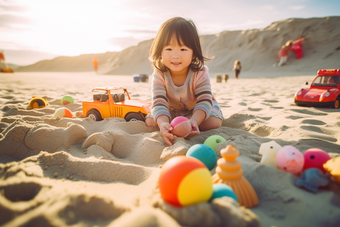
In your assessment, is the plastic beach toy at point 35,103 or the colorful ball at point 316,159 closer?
the colorful ball at point 316,159

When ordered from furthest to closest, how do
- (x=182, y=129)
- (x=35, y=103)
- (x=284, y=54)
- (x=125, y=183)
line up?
(x=284, y=54)
(x=35, y=103)
(x=182, y=129)
(x=125, y=183)

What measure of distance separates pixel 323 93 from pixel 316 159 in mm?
2893

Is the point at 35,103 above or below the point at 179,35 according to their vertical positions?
below

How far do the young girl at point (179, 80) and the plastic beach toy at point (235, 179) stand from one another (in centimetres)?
91

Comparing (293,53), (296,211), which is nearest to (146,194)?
(296,211)

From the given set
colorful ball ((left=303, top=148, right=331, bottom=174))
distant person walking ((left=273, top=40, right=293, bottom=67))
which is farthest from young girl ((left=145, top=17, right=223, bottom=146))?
distant person walking ((left=273, top=40, right=293, bottom=67))

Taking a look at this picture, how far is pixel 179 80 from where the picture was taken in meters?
2.63

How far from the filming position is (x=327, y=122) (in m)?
2.65

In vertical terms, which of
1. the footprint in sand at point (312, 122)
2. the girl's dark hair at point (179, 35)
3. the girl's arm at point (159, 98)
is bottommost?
the footprint in sand at point (312, 122)

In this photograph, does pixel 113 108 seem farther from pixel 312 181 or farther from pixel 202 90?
pixel 312 181

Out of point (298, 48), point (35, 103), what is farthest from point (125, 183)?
point (298, 48)

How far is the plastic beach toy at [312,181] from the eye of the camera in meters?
1.15

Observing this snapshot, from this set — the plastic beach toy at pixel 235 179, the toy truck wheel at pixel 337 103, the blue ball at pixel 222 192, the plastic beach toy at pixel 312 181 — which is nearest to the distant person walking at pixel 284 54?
the toy truck wheel at pixel 337 103

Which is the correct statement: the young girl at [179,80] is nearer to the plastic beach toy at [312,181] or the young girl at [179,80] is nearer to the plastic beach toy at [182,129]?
the plastic beach toy at [182,129]
